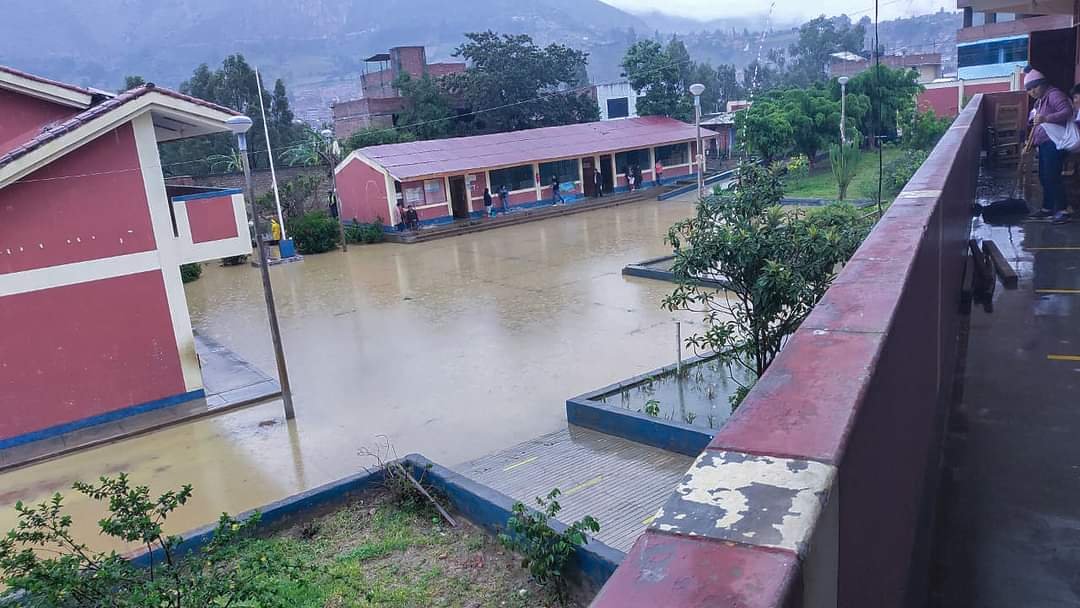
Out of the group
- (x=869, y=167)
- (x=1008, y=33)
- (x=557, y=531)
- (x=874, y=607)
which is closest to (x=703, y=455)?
(x=874, y=607)

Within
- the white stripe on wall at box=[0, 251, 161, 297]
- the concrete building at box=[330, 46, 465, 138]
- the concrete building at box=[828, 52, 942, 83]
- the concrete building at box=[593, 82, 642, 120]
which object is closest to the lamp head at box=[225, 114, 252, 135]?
the white stripe on wall at box=[0, 251, 161, 297]

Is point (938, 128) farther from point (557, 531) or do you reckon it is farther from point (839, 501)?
point (839, 501)

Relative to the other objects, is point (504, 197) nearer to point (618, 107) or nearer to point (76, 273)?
point (76, 273)

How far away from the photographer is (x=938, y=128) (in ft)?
74.6

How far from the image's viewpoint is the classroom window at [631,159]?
29984 millimetres

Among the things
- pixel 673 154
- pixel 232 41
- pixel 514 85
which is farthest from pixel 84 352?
pixel 232 41

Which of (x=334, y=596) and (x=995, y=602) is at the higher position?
(x=995, y=602)

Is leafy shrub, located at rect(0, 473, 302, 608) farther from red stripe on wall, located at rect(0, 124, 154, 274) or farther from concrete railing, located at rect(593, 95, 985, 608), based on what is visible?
red stripe on wall, located at rect(0, 124, 154, 274)

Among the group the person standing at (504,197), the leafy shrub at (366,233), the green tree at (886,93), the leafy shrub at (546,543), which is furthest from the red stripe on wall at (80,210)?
the green tree at (886,93)

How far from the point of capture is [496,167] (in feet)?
85.5

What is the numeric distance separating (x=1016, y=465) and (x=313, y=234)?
21412mm

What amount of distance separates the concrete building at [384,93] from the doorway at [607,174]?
12.9 metres

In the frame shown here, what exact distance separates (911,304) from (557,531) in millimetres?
3244

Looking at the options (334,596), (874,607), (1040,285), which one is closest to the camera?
(874,607)
